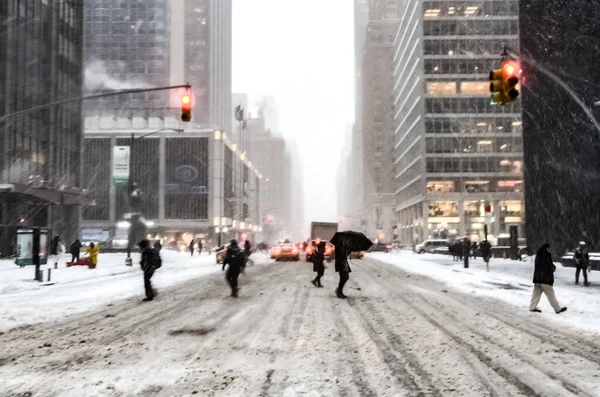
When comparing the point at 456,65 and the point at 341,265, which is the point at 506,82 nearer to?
the point at 341,265

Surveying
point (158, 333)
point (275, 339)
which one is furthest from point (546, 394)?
point (158, 333)

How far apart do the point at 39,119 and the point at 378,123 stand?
13794 cm

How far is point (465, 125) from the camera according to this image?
9000cm

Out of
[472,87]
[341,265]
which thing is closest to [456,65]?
[472,87]

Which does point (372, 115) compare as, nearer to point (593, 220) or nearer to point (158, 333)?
point (593, 220)

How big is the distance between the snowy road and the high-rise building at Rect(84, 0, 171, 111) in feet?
408

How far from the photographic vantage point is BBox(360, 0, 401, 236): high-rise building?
163125mm

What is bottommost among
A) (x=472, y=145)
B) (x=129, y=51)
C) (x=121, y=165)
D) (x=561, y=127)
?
(x=121, y=165)

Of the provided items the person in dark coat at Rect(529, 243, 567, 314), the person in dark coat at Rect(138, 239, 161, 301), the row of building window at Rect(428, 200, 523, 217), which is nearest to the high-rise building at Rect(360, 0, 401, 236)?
the row of building window at Rect(428, 200, 523, 217)

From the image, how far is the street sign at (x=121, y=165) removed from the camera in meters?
32.3

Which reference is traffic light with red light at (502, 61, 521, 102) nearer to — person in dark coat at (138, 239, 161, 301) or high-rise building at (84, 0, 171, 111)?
person in dark coat at (138, 239, 161, 301)

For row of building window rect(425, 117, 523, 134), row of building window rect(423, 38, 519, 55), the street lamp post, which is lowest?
the street lamp post

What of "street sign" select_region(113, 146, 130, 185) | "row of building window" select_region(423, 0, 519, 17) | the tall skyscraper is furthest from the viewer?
the tall skyscraper

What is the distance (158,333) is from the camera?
979 cm
